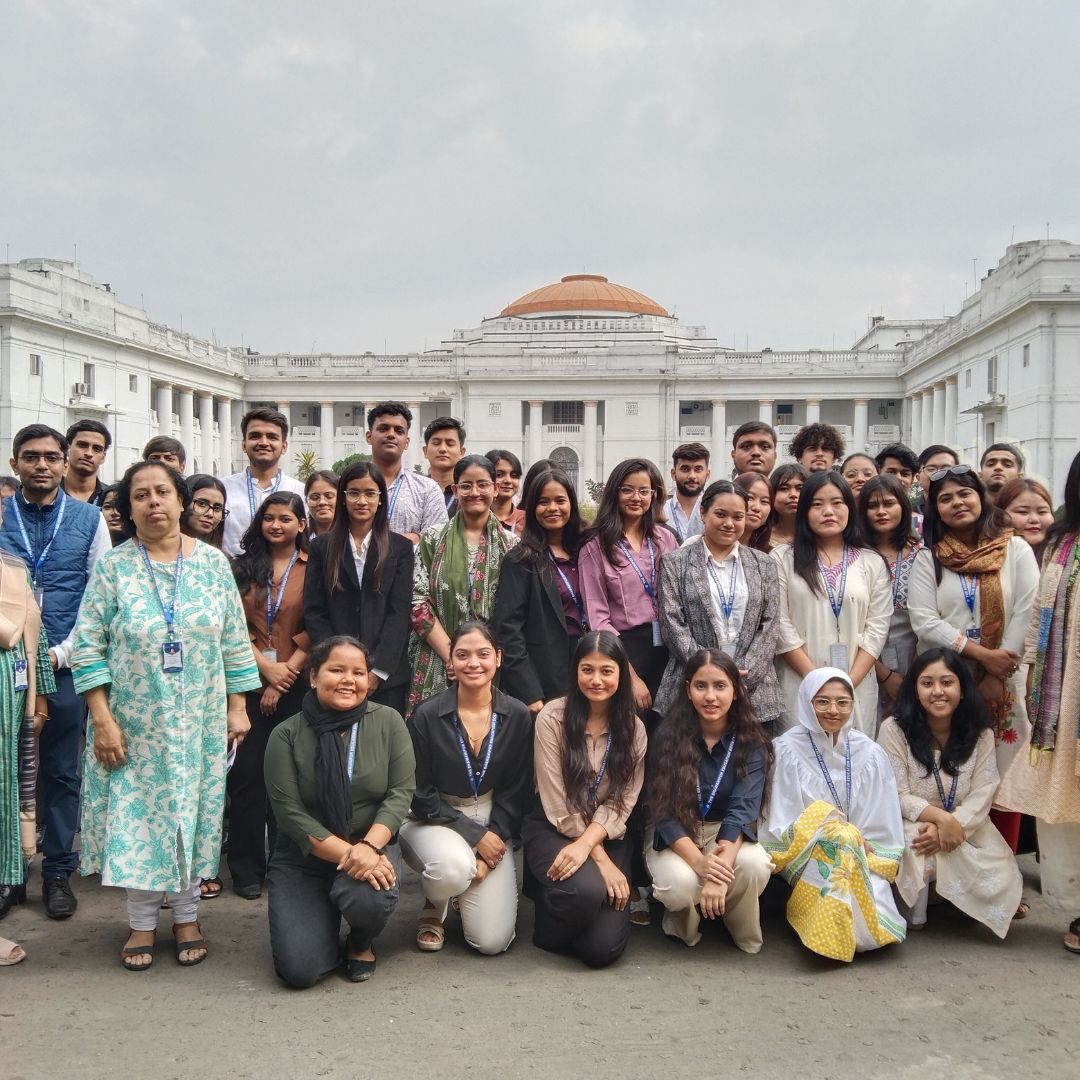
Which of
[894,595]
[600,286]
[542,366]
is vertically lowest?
[894,595]

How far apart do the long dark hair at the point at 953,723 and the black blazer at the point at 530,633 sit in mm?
1713

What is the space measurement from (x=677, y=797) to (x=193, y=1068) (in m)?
2.19

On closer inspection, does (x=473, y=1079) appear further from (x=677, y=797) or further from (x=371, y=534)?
(x=371, y=534)

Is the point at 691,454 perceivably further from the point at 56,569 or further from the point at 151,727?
the point at 56,569

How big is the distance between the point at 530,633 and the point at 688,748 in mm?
1053

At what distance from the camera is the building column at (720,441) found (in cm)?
4378

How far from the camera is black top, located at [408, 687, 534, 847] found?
442cm

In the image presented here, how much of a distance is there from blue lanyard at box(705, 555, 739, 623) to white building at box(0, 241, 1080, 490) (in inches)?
1217

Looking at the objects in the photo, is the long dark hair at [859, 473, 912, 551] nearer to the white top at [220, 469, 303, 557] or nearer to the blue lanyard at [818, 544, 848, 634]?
the blue lanyard at [818, 544, 848, 634]

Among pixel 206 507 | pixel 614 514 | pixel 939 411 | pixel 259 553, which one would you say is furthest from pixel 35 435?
pixel 939 411

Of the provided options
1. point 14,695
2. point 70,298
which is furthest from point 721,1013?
point 70,298

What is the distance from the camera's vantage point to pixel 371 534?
506 cm

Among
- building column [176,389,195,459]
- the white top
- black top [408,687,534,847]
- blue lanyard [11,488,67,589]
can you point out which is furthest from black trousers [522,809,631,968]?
building column [176,389,195,459]

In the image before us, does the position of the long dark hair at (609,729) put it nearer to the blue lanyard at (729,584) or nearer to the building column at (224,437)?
the blue lanyard at (729,584)
